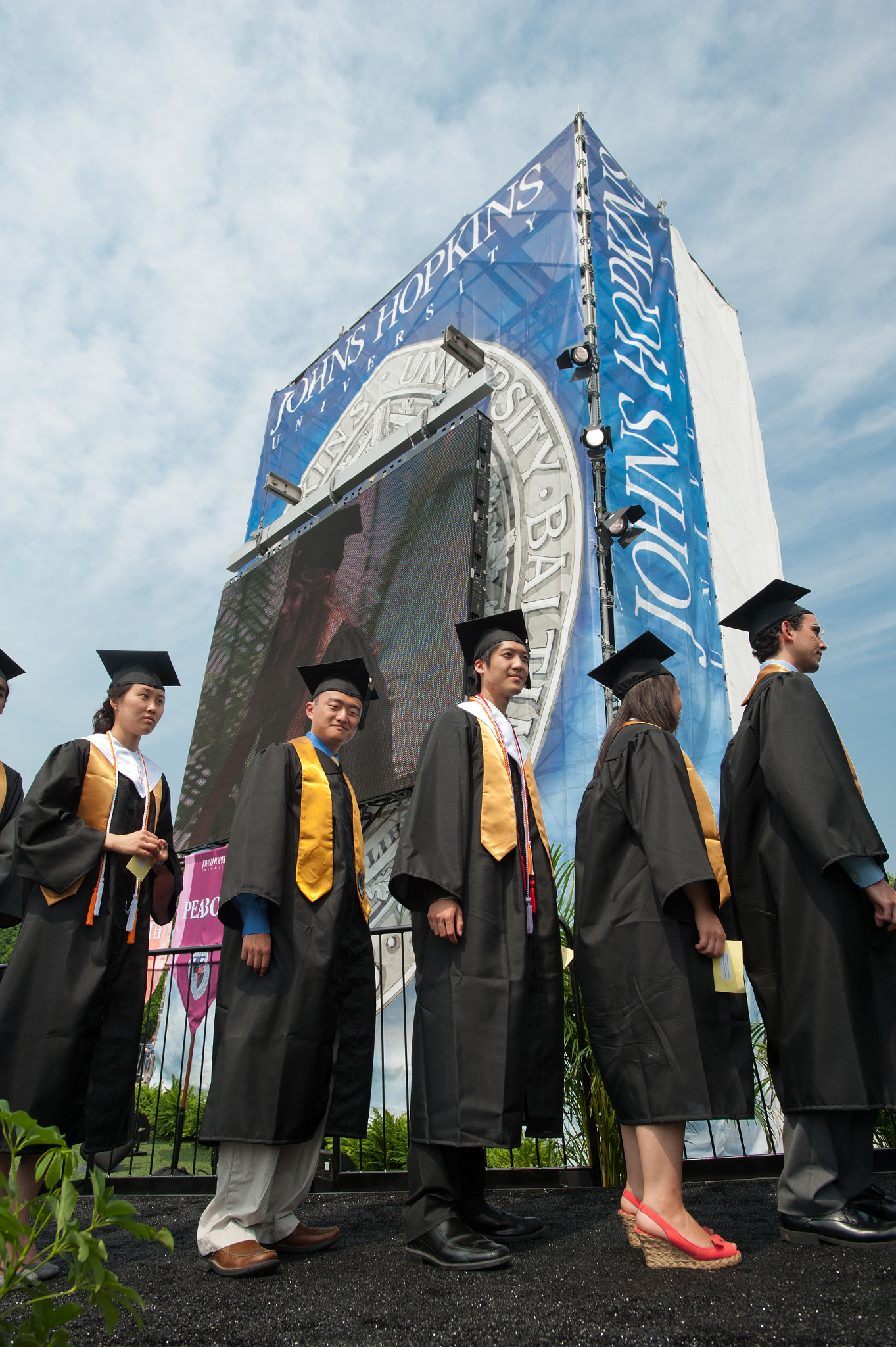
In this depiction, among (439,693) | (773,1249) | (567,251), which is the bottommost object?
(773,1249)

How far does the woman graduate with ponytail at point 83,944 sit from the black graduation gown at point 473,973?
0.79 metres

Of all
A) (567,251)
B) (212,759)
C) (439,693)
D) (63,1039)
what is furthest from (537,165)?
(63,1039)

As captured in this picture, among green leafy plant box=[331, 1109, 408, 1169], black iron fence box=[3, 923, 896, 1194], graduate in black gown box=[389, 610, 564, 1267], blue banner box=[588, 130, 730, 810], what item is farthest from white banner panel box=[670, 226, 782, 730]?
graduate in black gown box=[389, 610, 564, 1267]

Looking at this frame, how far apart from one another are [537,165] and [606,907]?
367 inches

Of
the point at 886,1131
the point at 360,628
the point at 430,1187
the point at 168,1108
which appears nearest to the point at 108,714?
the point at 430,1187

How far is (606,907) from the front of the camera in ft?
6.69

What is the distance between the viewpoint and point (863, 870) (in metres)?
1.96

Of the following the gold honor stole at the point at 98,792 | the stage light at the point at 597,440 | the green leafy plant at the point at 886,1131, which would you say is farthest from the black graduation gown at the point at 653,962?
the stage light at the point at 597,440

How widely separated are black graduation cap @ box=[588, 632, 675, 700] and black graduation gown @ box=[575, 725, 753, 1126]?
30 cm

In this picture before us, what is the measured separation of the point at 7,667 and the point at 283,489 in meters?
8.24

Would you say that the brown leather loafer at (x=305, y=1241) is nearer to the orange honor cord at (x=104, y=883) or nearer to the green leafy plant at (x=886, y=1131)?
the orange honor cord at (x=104, y=883)

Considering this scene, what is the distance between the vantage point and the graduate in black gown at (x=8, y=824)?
2.38 meters

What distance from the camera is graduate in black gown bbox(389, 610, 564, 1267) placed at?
6.06ft

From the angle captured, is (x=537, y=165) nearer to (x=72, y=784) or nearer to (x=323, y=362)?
(x=323, y=362)
